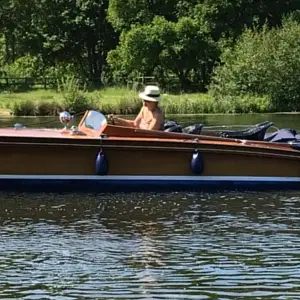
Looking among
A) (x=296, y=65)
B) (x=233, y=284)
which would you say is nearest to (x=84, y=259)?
(x=233, y=284)

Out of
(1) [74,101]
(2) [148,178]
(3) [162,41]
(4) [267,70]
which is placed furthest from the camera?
(3) [162,41]

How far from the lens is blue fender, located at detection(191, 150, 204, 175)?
590 inches

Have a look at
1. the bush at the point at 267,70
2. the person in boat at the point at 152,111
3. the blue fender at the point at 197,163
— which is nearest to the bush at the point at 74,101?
the bush at the point at 267,70

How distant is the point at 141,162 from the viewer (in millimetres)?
15195

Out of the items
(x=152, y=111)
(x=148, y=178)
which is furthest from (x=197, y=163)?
(x=152, y=111)

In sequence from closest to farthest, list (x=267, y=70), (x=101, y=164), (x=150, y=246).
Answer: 1. (x=150, y=246)
2. (x=101, y=164)
3. (x=267, y=70)

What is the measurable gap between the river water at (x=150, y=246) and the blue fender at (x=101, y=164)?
1.42ft

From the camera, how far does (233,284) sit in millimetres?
9289

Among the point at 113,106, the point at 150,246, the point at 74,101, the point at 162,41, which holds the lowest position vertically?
the point at 113,106

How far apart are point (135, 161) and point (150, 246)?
13.7 feet

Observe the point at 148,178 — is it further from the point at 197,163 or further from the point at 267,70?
the point at 267,70

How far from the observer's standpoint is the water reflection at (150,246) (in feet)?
30.1

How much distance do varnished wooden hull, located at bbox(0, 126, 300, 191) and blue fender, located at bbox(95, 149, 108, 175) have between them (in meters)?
0.07

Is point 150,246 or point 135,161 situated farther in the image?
point 135,161
